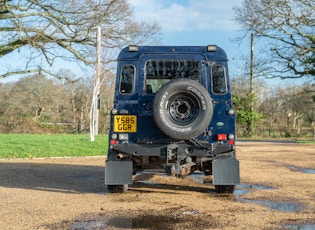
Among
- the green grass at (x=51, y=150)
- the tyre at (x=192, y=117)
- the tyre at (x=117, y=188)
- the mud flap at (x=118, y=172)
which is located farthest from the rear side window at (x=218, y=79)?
the green grass at (x=51, y=150)

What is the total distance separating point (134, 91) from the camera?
754cm

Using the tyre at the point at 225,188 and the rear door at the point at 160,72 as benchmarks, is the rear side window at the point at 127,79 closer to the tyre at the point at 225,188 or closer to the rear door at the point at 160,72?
the rear door at the point at 160,72

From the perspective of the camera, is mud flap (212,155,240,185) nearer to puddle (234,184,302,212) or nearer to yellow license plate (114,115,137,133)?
puddle (234,184,302,212)

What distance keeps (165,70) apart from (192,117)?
3.98 feet

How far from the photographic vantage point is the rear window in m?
7.66

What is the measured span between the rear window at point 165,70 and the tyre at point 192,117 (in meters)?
0.74

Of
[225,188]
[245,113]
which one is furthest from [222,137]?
[245,113]

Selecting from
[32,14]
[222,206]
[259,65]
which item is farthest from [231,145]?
[259,65]

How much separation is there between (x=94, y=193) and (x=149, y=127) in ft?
5.72

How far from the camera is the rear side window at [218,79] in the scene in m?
7.50

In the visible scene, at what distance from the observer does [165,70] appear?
7754mm

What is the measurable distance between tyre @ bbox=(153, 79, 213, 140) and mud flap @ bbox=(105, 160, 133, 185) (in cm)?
106

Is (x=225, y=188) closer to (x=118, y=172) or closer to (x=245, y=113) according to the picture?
Result: (x=118, y=172)

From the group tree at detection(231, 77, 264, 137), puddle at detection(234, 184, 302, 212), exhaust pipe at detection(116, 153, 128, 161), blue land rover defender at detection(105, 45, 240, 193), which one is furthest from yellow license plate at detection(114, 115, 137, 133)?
tree at detection(231, 77, 264, 137)
